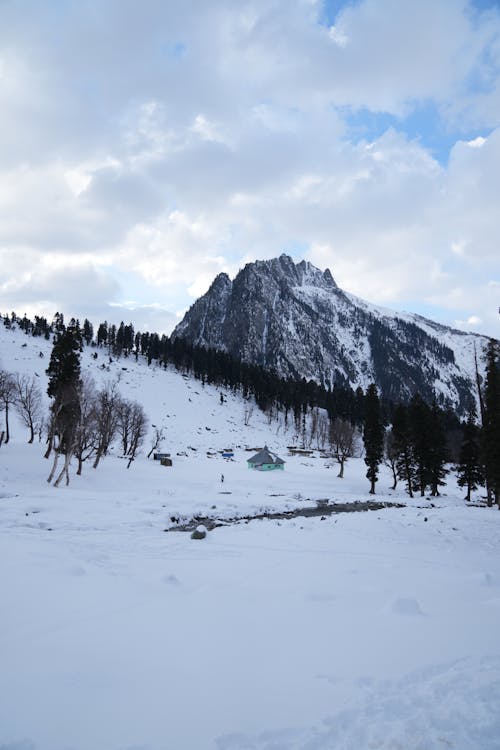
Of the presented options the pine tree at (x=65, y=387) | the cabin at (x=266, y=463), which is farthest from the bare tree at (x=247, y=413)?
the pine tree at (x=65, y=387)

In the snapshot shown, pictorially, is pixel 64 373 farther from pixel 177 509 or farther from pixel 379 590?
pixel 379 590

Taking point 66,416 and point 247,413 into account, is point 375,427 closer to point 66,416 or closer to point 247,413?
point 66,416

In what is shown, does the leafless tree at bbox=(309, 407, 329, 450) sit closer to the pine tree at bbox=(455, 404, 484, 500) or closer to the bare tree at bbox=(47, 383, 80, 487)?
the pine tree at bbox=(455, 404, 484, 500)

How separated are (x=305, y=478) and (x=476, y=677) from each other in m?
47.7

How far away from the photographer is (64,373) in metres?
38.5

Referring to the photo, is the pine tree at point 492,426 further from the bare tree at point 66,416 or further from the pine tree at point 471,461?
the bare tree at point 66,416

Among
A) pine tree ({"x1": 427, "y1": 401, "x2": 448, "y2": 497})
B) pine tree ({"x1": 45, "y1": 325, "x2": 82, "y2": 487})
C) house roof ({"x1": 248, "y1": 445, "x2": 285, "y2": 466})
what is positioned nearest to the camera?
pine tree ({"x1": 45, "y1": 325, "x2": 82, "y2": 487})

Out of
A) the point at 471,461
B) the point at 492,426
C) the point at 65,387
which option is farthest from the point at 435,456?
the point at 65,387

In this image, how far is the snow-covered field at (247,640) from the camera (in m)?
4.47

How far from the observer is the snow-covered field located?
14.7 feet

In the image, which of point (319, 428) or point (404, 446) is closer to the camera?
point (404, 446)

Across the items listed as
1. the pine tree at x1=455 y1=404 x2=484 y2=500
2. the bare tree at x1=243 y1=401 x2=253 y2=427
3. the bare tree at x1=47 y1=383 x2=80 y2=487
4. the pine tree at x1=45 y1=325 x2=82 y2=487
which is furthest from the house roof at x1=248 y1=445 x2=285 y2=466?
the bare tree at x1=243 y1=401 x2=253 y2=427

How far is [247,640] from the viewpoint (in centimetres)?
680

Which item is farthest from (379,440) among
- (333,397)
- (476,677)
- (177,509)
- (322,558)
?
(333,397)
